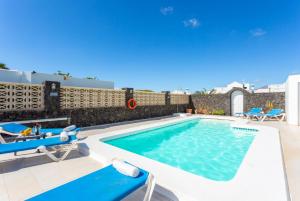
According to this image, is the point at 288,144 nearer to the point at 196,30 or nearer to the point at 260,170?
the point at 260,170

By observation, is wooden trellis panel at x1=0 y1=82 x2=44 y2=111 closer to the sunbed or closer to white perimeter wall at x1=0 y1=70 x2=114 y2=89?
the sunbed

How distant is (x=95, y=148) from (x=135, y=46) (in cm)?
1481

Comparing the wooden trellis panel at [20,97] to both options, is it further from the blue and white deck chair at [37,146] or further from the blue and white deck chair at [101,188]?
the blue and white deck chair at [101,188]

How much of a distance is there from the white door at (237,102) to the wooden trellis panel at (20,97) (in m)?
15.3

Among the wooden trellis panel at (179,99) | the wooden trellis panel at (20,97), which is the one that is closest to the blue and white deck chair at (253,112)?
the wooden trellis panel at (179,99)

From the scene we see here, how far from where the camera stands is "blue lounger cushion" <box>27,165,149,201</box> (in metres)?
1.84

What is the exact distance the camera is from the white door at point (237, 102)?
568 inches

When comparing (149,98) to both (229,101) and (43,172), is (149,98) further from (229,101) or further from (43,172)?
(43,172)

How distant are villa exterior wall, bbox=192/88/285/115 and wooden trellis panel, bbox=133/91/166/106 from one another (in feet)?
15.5

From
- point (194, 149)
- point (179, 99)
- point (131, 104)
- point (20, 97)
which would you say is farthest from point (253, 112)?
point (20, 97)

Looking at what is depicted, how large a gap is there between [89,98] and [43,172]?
591 centimetres

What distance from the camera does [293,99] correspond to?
8.77 m

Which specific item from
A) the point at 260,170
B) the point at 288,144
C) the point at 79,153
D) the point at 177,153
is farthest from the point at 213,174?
the point at 79,153

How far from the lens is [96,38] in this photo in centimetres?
1415
